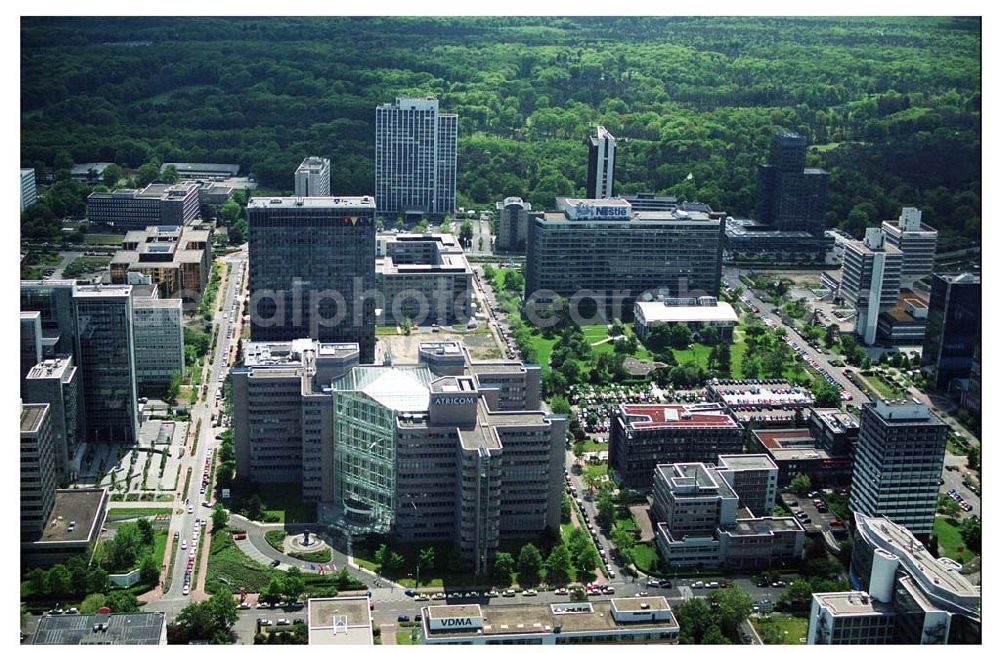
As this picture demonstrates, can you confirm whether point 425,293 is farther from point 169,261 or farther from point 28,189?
point 28,189

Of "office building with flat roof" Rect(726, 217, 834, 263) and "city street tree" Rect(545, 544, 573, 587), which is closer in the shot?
"city street tree" Rect(545, 544, 573, 587)

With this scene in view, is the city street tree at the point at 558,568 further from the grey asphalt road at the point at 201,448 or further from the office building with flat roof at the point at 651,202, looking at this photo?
the office building with flat roof at the point at 651,202

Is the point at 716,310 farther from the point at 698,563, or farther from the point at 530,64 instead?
the point at 530,64

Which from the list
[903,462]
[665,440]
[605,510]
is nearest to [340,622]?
[605,510]

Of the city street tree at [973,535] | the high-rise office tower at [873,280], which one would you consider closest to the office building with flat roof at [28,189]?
the high-rise office tower at [873,280]

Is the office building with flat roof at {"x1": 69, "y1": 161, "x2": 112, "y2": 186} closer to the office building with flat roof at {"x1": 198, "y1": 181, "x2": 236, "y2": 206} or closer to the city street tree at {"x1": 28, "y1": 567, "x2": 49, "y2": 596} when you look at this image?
the office building with flat roof at {"x1": 198, "y1": 181, "x2": 236, "y2": 206}

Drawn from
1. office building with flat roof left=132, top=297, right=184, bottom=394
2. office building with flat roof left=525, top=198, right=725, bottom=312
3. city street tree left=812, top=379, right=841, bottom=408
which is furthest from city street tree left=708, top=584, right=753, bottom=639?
office building with flat roof left=525, top=198, right=725, bottom=312
